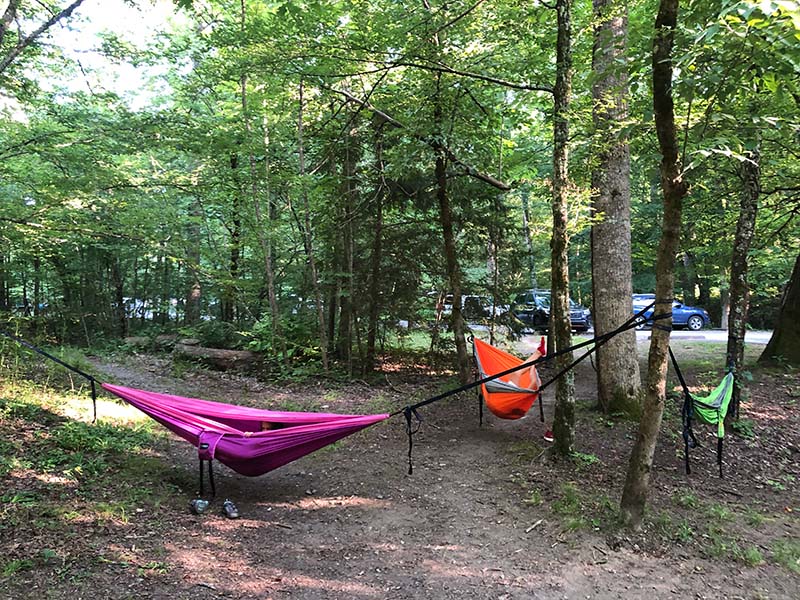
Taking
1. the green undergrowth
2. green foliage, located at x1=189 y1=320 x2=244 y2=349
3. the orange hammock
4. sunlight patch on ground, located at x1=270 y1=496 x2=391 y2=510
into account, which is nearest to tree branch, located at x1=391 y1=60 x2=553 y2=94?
the orange hammock

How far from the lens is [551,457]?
3719mm

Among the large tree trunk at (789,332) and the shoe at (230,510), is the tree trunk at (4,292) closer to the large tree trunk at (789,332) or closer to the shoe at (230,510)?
the shoe at (230,510)

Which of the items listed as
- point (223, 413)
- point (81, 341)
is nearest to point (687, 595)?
point (223, 413)

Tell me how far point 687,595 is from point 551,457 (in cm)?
155

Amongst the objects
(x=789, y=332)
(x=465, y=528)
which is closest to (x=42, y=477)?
(x=465, y=528)

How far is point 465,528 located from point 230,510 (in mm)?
1435

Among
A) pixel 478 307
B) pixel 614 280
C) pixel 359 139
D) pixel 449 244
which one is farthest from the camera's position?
pixel 478 307

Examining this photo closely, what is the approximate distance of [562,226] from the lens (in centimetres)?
355

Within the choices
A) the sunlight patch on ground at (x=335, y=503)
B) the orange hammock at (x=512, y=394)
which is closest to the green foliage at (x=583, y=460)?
the orange hammock at (x=512, y=394)

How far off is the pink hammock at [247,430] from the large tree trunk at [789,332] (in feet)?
20.3

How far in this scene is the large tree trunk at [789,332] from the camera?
636 cm

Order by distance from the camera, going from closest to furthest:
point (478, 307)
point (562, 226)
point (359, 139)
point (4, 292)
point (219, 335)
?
point (562, 226) → point (359, 139) → point (478, 307) → point (219, 335) → point (4, 292)

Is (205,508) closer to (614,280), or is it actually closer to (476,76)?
(476,76)

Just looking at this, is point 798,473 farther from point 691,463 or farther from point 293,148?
point 293,148
